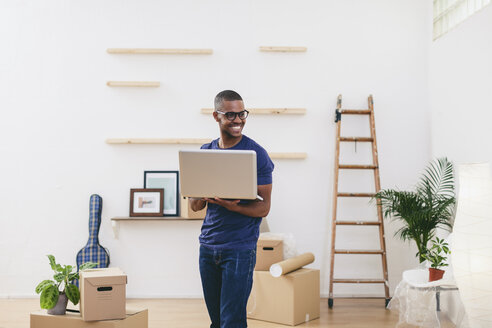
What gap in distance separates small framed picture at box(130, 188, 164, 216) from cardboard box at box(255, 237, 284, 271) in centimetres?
103

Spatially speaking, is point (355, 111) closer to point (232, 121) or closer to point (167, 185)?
point (167, 185)

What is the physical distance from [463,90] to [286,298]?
75.9 inches

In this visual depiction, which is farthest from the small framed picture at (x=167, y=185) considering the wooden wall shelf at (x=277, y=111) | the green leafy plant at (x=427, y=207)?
the green leafy plant at (x=427, y=207)

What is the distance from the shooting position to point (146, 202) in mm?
4582

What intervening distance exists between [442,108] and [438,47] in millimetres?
518

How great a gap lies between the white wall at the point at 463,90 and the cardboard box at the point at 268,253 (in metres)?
1.45

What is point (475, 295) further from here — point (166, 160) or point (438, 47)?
point (166, 160)

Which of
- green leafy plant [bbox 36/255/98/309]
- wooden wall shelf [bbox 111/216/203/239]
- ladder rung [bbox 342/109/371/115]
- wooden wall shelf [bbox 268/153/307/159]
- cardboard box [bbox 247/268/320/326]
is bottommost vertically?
cardboard box [bbox 247/268/320/326]

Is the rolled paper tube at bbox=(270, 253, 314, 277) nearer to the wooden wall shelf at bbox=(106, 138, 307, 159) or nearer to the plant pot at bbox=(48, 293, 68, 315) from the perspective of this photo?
the wooden wall shelf at bbox=(106, 138, 307, 159)

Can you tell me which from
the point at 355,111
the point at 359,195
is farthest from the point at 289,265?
the point at 355,111

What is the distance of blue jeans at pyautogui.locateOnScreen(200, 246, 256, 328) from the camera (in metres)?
1.99

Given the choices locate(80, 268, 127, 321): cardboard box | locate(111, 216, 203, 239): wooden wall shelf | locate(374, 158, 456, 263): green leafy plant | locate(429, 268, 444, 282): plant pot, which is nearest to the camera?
locate(80, 268, 127, 321): cardboard box

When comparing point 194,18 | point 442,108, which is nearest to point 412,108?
point 442,108

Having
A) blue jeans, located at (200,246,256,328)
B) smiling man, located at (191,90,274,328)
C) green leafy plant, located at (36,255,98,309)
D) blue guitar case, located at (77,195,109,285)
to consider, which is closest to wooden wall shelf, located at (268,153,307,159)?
blue guitar case, located at (77,195,109,285)
